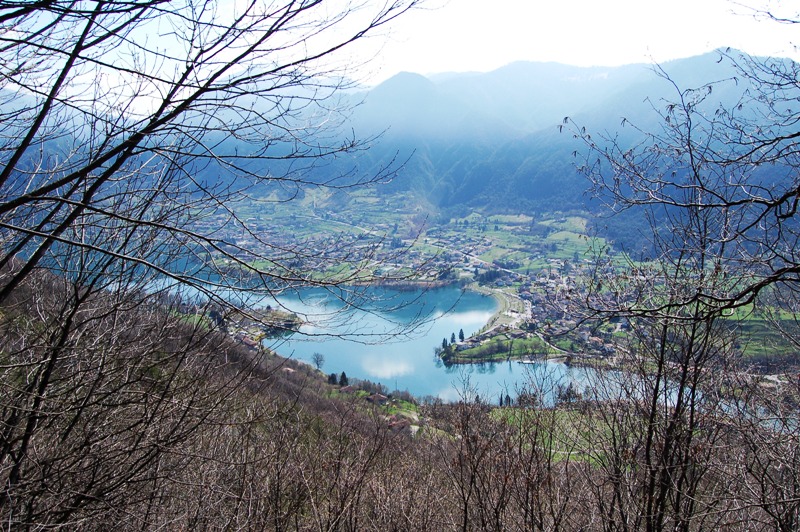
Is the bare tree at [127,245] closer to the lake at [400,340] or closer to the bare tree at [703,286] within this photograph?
the lake at [400,340]

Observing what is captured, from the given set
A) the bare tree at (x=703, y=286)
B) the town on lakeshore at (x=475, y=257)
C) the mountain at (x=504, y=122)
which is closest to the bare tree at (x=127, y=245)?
the town on lakeshore at (x=475, y=257)

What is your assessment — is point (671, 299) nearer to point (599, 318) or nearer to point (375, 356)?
point (599, 318)

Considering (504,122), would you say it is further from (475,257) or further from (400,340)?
(400,340)

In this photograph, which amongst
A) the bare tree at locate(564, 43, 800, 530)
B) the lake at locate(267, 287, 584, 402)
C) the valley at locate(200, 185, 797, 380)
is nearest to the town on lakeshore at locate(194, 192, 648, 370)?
the valley at locate(200, 185, 797, 380)

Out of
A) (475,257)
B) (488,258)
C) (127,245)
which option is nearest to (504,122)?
(488,258)

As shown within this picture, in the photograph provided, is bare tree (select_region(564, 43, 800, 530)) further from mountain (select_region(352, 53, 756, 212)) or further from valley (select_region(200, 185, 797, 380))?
mountain (select_region(352, 53, 756, 212))

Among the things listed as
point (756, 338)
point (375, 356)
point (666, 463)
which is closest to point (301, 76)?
point (666, 463)
